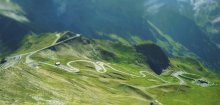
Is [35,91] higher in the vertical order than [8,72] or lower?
lower

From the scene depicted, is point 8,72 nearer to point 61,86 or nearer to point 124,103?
point 61,86

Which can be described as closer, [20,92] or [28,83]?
[20,92]

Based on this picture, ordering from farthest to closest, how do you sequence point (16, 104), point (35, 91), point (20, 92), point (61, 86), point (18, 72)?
point (61, 86)
point (18, 72)
point (35, 91)
point (20, 92)
point (16, 104)

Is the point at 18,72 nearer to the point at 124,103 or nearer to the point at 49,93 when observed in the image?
the point at 49,93

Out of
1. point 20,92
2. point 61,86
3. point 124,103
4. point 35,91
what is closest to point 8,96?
point 20,92

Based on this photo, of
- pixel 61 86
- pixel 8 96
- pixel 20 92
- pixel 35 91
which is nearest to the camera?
pixel 8 96

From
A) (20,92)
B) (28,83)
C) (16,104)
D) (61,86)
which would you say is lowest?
(16,104)

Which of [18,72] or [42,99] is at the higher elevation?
[18,72]

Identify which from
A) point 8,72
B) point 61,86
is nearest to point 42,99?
point 8,72

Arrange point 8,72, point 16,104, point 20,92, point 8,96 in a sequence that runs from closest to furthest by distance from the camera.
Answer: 1. point 16,104
2. point 8,96
3. point 20,92
4. point 8,72
